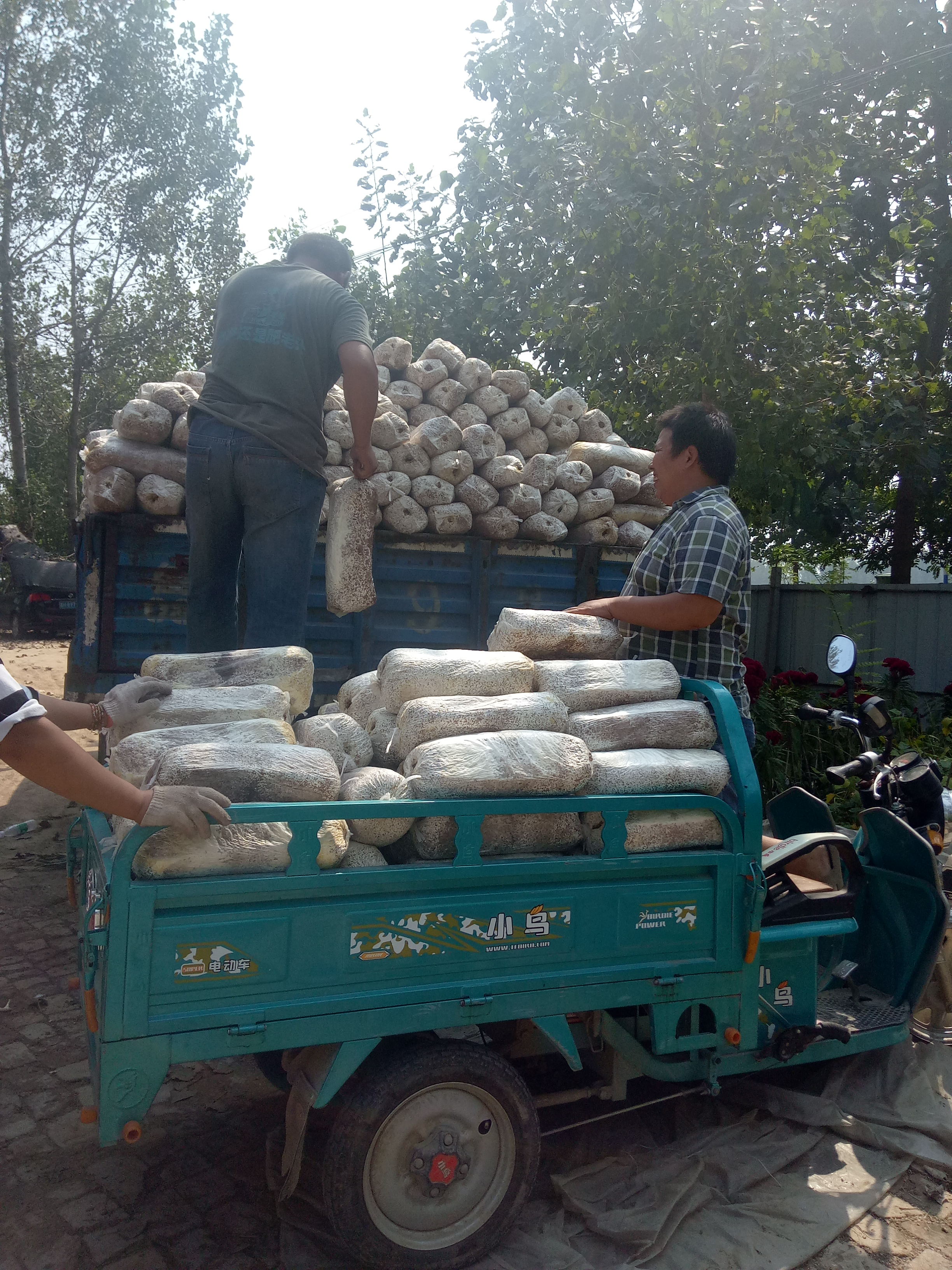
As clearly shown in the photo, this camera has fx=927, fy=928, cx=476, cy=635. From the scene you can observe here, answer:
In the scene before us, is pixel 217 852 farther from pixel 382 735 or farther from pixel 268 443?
pixel 268 443

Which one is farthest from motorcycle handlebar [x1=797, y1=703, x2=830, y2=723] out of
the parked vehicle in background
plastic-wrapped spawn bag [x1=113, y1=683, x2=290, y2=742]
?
the parked vehicle in background

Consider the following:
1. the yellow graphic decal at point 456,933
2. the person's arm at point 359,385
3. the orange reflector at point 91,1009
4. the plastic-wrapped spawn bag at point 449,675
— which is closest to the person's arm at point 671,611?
the plastic-wrapped spawn bag at point 449,675

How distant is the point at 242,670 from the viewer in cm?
280

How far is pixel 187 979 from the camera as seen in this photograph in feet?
6.37

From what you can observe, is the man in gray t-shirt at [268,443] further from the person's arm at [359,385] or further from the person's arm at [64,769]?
the person's arm at [64,769]

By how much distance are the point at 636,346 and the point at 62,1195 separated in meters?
6.66

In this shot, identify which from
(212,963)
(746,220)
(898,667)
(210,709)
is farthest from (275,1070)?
(746,220)

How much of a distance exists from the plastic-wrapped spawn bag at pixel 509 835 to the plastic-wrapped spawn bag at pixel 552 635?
61 centimetres

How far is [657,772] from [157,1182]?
69.8 inches

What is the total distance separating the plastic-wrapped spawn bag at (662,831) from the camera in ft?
7.90

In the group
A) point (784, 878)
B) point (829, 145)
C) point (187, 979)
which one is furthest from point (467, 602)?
point (829, 145)

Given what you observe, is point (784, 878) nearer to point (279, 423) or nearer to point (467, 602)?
point (279, 423)

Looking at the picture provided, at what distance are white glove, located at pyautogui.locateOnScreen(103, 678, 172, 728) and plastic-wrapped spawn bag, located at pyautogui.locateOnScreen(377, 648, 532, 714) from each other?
63 cm

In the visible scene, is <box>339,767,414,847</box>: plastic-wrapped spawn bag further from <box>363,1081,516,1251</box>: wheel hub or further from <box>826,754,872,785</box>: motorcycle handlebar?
<box>826,754,872,785</box>: motorcycle handlebar
